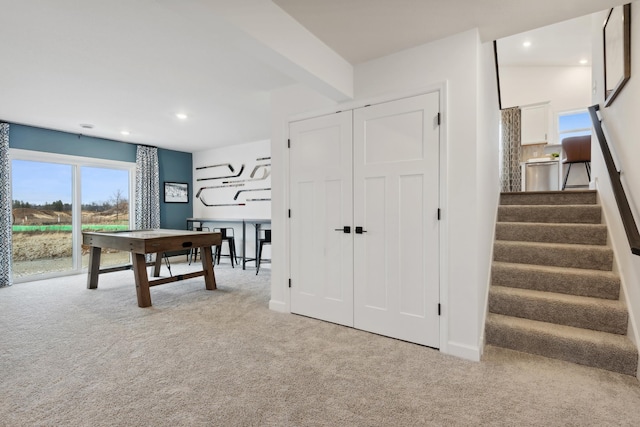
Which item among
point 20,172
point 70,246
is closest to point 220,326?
point 70,246

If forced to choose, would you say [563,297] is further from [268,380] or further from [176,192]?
[176,192]

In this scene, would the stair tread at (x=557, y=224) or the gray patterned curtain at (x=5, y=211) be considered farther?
the gray patterned curtain at (x=5, y=211)

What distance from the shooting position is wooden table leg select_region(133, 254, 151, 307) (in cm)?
350

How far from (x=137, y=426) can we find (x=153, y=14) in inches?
97.2

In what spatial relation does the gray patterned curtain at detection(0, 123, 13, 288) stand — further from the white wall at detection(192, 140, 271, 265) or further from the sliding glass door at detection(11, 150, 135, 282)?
the white wall at detection(192, 140, 271, 265)

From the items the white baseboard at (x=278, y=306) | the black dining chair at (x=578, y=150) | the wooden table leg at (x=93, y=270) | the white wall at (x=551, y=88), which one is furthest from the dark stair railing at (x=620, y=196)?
the wooden table leg at (x=93, y=270)

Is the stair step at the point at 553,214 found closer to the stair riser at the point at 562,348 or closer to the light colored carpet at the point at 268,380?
the stair riser at the point at 562,348

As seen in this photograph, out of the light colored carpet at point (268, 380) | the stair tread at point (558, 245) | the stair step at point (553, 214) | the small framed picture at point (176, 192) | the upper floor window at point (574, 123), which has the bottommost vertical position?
the light colored carpet at point (268, 380)

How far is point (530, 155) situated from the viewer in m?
6.91

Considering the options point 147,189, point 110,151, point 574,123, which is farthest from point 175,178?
point 574,123

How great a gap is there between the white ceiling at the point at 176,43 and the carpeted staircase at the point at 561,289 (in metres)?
1.84

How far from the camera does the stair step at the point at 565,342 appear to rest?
79.4 inches

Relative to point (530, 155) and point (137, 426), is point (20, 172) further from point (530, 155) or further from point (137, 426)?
point (530, 155)

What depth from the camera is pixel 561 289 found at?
2559 millimetres
